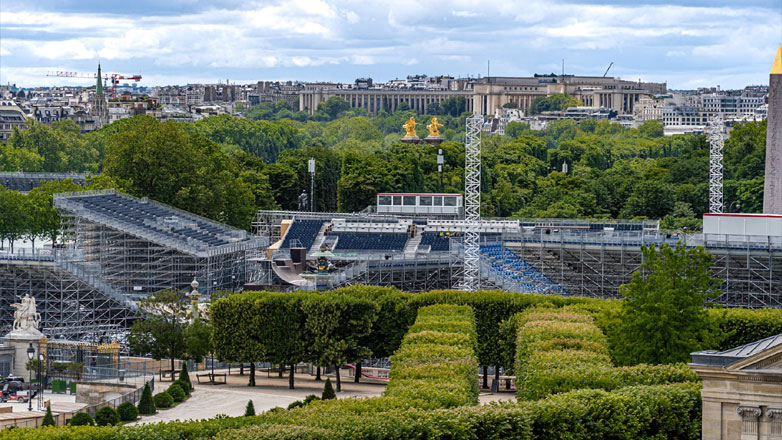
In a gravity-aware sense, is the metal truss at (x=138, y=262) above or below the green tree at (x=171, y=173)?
below

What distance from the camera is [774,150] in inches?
4173

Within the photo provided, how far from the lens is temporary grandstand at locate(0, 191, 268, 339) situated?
87750mm

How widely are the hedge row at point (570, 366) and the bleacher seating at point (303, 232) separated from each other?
5200 centimetres

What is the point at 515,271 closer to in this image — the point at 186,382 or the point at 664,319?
the point at 186,382

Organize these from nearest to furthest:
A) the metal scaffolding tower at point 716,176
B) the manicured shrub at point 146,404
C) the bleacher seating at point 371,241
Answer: the manicured shrub at point 146,404
the bleacher seating at point 371,241
the metal scaffolding tower at point 716,176

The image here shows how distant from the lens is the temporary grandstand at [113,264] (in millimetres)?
87750

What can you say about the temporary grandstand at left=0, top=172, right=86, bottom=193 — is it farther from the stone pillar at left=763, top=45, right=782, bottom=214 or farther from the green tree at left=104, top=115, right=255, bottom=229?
the stone pillar at left=763, top=45, right=782, bottom=214

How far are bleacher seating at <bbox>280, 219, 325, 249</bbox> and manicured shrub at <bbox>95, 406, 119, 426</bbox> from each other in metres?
52.6

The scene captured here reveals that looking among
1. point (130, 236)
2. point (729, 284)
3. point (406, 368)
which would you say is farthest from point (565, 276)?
point (406, 368)

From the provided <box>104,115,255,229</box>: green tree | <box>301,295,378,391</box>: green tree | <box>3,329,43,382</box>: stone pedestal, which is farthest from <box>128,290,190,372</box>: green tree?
<box>104,115,255,229</box>: green tree

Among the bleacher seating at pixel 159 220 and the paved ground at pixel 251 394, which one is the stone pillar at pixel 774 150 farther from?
the paved ground at pixel 251 394

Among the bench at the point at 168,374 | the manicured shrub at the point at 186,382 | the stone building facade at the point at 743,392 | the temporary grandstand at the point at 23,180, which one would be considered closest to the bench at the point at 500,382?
the manicured shrub at the point at 186,382

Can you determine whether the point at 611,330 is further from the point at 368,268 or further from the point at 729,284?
the point at 368,268

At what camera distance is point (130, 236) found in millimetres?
95125
